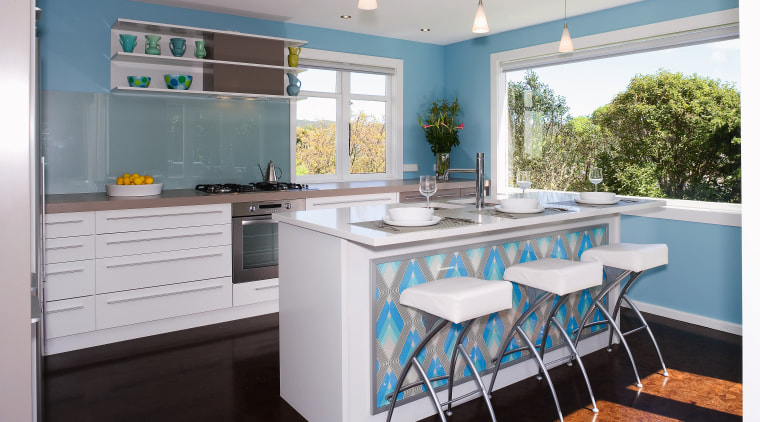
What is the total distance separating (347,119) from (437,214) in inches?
117

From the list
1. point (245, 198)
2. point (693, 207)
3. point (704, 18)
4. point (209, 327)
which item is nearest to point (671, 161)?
point (693, 207)

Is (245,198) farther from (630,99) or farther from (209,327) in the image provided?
(630,99)

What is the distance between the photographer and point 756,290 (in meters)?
0.73

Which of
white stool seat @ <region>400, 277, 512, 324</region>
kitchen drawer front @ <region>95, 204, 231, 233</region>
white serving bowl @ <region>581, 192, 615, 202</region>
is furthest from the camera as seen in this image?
kitchen drawer front @ <region>95, 204, 231, 233</region>

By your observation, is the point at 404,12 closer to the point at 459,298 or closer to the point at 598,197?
the point at 598,197

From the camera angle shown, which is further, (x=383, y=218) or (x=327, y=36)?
(x=327, y=36)

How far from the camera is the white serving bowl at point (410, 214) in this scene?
254cm

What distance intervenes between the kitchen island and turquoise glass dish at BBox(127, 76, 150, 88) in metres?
2.13

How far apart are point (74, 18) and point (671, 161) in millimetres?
4686

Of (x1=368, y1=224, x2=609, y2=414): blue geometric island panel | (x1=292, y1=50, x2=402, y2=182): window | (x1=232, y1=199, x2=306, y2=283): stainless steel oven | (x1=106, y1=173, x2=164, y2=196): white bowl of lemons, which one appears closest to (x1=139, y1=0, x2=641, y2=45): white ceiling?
(x1=292, y1=50, x2=402, y2=182): window

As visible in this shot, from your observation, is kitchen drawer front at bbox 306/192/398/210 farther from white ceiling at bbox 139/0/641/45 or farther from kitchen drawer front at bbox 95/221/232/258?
white ceiling at bbox 139/0/641/45

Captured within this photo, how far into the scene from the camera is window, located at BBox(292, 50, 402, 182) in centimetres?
541

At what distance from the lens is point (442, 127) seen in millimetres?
5992

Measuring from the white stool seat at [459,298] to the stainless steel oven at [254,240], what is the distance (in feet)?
7.00
